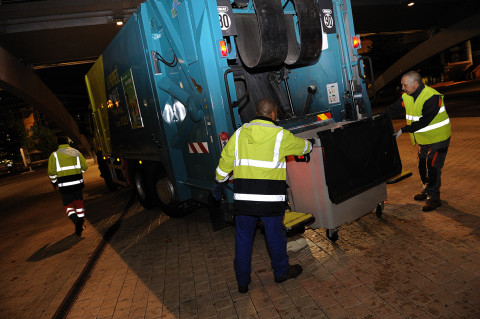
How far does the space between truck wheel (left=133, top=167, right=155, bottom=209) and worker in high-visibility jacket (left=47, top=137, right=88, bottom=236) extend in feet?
3.05

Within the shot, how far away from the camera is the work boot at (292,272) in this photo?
9.56ft

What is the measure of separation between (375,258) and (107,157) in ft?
23.2

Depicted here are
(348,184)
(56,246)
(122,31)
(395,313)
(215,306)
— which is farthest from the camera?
(56,246)

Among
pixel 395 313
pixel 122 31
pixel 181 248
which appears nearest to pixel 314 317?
pixel 395 313

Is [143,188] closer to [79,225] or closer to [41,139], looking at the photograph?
[79,225]

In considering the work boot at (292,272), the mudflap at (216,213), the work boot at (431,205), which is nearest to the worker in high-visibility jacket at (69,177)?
the mudflap at (216,213)

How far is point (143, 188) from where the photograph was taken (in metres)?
5.98

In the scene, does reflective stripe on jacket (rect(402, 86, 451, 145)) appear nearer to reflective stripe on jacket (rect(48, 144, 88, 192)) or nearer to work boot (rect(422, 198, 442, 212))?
work boot (rect(422, 198, 442, 212))

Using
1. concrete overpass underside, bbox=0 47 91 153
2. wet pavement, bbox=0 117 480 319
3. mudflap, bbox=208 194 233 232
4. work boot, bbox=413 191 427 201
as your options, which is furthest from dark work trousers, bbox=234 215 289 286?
concrete overpass underside, bbox=0 47 91 153

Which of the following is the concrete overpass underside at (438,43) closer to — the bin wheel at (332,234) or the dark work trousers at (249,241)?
the bin wheel at (332,234)

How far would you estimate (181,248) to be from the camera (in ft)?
13.8

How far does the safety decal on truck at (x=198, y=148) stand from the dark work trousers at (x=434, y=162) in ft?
8.56

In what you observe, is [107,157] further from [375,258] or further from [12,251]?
[375,258]

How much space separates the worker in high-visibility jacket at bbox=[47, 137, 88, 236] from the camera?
5395 mm
